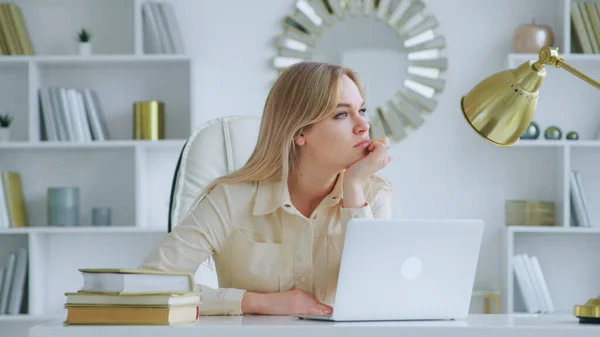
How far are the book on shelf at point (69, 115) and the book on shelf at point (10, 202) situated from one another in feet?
0.76

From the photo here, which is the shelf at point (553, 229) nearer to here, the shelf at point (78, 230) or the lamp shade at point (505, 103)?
the shelf at point (78, 230)

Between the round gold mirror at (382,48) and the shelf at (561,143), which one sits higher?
the round gold mirror at (382,48)

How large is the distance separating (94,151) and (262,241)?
2114mm

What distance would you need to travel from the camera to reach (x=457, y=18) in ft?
13.0

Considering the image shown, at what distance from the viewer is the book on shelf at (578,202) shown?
148 inches

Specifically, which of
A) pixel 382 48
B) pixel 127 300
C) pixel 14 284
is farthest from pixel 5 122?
pixel 127 300

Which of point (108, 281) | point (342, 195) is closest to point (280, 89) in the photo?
point (342, 195)

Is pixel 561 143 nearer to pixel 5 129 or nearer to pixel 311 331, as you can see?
pixel 5 129

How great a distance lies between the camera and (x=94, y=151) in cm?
399

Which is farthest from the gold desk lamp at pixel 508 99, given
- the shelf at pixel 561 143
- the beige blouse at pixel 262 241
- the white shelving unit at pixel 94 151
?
the white shelving unit at pixel 94 151

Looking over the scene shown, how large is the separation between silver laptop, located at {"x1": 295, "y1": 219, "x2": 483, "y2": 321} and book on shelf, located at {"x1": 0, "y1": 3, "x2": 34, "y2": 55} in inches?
106

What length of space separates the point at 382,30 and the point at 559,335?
2735mm

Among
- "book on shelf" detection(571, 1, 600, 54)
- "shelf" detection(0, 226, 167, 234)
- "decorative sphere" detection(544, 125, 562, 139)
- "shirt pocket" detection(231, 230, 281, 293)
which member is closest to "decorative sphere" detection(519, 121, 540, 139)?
"decorative sphere" detection(544, 125, 562, 139)

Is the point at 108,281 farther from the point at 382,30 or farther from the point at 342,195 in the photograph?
the point at 382,30
